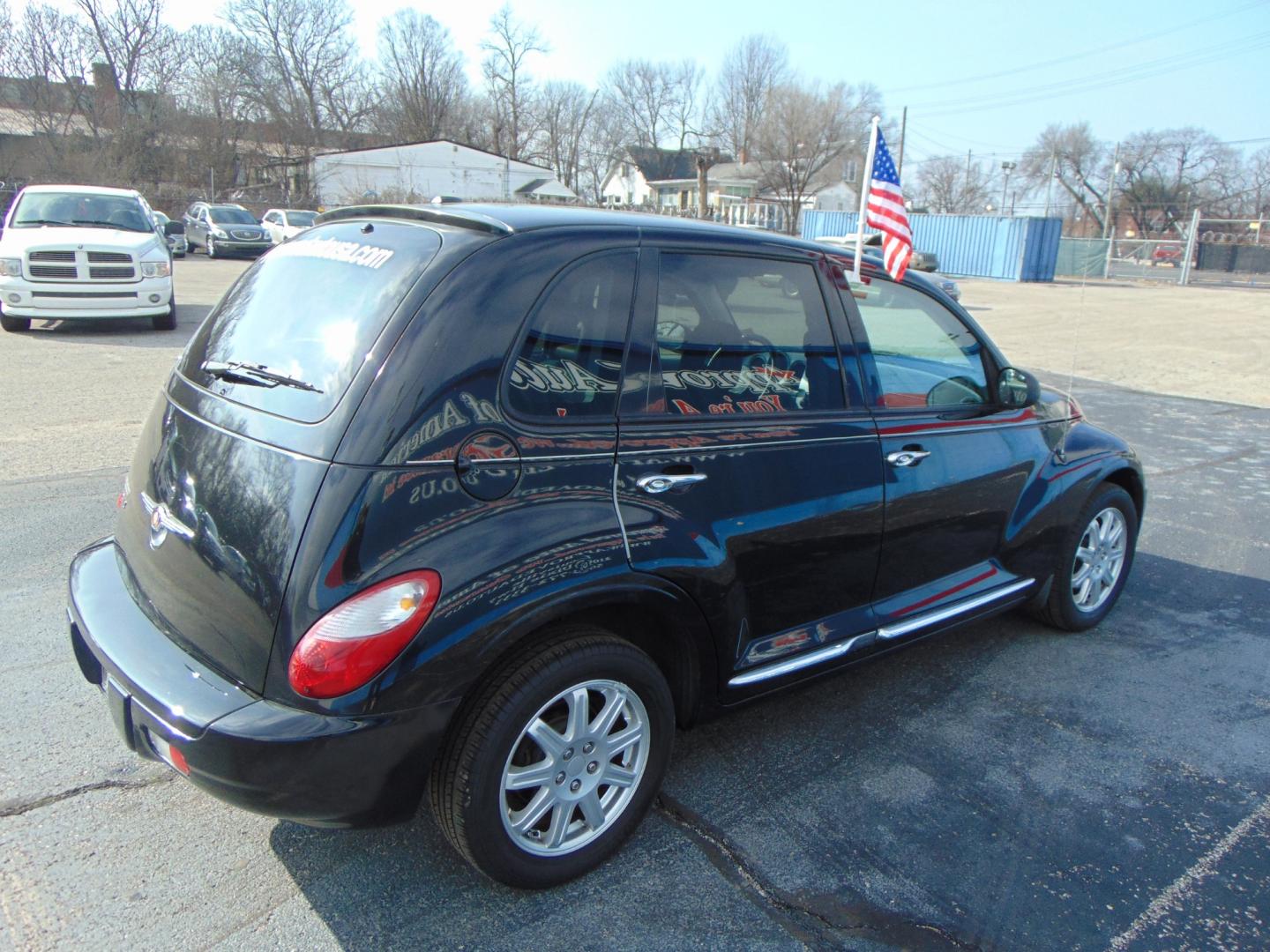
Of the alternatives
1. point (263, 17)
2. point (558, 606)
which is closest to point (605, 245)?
point (558, 606)

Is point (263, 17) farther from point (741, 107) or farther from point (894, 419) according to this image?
point (894, 419)

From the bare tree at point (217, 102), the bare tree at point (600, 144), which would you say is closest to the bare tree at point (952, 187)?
the bare tree at point (600, 144)

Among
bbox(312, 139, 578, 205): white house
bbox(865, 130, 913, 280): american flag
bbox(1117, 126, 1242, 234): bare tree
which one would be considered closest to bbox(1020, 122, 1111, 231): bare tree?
bbox(1117, 126, 1242, 234): bare tree

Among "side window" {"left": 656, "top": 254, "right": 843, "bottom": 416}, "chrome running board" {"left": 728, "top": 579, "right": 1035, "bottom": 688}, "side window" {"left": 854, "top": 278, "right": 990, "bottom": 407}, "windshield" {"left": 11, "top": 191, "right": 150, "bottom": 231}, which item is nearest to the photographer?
"side window" {"left": 656, "top": 254, "right": 843, "bottom": 416}

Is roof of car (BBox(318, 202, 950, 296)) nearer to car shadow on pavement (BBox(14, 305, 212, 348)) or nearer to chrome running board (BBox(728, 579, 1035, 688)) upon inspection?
chrome running board (BBox(728, 579, 1035, 688))

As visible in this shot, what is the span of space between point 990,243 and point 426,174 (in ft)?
112

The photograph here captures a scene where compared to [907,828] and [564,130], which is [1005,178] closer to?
[564,130]

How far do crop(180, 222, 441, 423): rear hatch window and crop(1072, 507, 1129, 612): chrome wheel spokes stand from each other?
343 centimetres

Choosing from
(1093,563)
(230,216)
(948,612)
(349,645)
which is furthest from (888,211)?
(230,216)

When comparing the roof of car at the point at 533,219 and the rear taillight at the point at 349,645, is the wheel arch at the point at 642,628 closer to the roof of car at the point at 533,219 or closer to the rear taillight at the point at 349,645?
the rear taillight at the point at 349,645

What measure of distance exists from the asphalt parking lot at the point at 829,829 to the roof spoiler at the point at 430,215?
5.98 feet

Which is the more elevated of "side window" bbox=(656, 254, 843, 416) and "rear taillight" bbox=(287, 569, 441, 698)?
"side window" bbox=(656, 254, 843, 416)

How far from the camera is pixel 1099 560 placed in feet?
14.7

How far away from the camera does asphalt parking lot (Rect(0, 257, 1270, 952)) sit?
2422 millimetres
